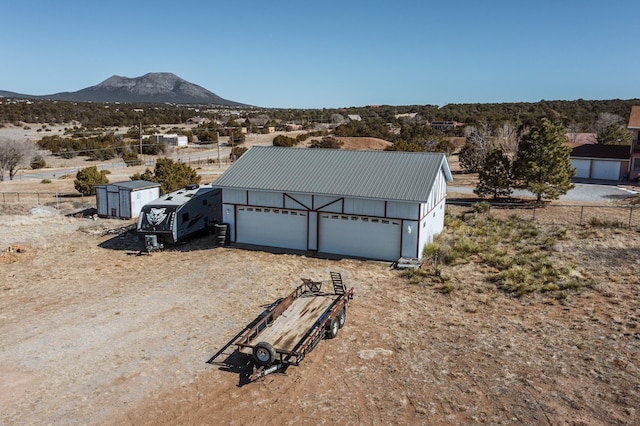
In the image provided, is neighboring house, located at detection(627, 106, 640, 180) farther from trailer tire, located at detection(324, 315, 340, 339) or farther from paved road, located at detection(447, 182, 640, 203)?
trailer tire, located at detection(324, 315, 340, 339)

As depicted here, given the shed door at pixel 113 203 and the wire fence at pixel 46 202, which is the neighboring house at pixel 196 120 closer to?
the wire fence at pixel 46 202

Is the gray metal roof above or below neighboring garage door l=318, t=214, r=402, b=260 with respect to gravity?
above

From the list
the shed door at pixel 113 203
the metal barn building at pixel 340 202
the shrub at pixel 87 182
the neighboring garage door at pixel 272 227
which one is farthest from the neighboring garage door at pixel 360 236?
the shrub at pixel 87 182

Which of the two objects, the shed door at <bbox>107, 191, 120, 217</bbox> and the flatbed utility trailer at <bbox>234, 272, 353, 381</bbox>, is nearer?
the flatbed utility trailer at <bbox>234, 272, 353, 381</bbox>

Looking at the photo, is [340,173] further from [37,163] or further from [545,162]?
[37,163]

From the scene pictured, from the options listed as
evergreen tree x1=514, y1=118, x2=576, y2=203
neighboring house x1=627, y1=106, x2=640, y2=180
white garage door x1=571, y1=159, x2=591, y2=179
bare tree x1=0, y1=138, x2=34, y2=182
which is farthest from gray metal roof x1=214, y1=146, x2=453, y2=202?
bare tree x1=0, y1=138, x2=34, y2=182

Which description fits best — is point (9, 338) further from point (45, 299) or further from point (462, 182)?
point (462, 182)
